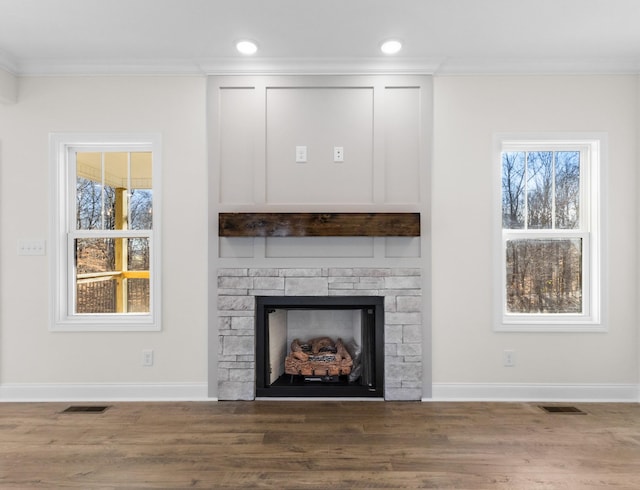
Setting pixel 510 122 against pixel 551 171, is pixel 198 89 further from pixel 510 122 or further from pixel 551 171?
pixel 551 171

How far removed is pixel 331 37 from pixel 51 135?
87.1 inches

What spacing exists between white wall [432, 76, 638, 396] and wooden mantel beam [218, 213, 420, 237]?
0.33m

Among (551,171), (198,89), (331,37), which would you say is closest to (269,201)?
(198,89)

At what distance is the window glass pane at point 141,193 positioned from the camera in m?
3.19

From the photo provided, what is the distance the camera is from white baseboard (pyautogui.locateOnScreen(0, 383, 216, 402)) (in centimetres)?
309

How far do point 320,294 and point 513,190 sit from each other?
5.63 ft

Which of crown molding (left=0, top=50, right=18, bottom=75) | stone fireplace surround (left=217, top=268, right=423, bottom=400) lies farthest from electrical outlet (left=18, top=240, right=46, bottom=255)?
stone fireplace surround (left=217, top=268, right=423, bottom=400)

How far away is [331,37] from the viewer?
2721 millimetres

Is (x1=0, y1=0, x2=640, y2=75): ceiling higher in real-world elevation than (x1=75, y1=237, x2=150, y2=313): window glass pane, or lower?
higher

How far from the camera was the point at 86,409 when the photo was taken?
294cm

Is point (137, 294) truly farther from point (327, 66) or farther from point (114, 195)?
point (327, 66)

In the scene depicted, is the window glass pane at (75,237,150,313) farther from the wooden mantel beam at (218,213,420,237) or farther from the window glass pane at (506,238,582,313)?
the window glass pane at (506,238,582,313)

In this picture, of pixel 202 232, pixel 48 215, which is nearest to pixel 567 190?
pixel 202 232

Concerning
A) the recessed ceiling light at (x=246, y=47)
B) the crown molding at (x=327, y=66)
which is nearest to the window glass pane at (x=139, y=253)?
the crown molding at (x=327, y=66)
